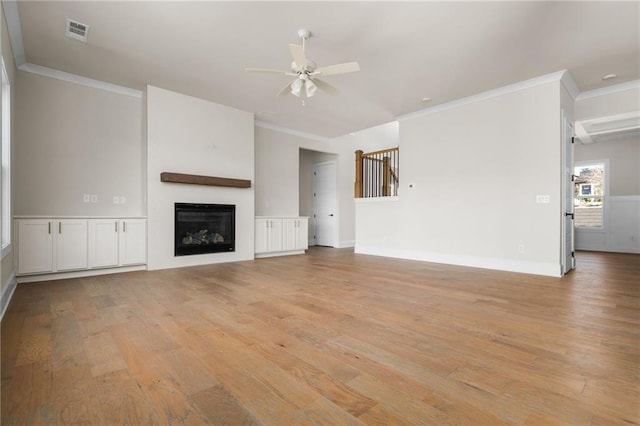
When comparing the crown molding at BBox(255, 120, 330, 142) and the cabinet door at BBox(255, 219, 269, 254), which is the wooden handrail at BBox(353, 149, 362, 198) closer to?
the crown molding at BBox(255, 120, 330, 142)

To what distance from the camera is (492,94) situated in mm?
4984

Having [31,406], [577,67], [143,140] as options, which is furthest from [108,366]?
[577,67]

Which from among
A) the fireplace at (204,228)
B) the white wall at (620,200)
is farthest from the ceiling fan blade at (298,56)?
the white wall at (620,200)

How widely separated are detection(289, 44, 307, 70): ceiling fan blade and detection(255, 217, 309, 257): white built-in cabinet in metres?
3.54

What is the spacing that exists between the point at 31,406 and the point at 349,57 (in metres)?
4.11

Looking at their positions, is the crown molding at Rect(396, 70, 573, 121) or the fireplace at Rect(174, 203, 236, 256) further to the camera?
the fireplace at Rect(174, 203, 236, 256)

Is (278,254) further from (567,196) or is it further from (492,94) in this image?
(567,196)

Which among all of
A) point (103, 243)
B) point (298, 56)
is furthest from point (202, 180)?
point (298, 56)

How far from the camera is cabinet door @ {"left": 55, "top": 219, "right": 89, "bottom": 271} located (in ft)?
13.2

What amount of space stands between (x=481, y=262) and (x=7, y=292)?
6.11 m

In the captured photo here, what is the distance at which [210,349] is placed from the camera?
6.40 feet

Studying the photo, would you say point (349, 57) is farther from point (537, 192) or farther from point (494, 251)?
point (494, 251)

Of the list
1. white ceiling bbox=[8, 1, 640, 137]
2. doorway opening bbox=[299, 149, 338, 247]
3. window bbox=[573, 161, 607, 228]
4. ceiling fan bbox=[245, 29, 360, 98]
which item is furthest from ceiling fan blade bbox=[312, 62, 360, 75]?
window bbox=[573, 161, 607, 228]

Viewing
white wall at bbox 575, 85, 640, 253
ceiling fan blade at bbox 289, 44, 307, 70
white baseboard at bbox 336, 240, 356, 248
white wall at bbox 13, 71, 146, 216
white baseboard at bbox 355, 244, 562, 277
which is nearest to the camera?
ceiling fan blade at bbox 289, 44, 307, 70
